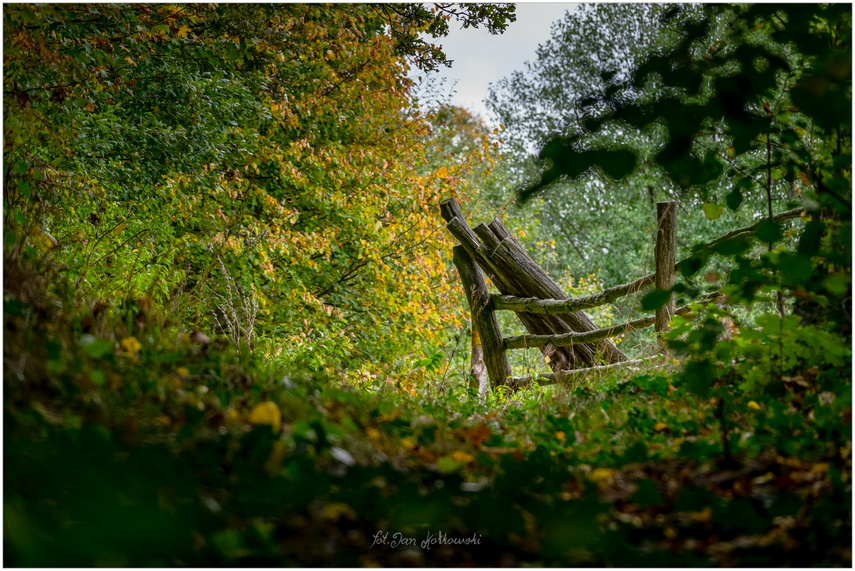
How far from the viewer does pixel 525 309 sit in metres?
4.77

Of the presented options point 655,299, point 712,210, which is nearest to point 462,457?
point 655,299

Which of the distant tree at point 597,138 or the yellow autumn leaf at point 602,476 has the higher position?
the distant tree at point 597,138

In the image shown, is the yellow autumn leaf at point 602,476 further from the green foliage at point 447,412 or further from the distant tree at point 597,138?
the distant tree at point 597,138

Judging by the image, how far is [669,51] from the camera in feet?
6.35

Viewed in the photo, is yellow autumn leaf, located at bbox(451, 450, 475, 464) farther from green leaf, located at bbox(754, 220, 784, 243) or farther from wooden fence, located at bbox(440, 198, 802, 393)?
wooden fence, located at bbox(440, 198, 802, 393)

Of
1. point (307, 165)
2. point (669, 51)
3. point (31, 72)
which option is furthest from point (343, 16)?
point (669, 51)

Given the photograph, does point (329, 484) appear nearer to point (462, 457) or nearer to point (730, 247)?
point (462, 457)

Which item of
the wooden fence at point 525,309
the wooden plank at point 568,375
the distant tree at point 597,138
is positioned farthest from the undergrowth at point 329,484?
the distant tree at point 597,138

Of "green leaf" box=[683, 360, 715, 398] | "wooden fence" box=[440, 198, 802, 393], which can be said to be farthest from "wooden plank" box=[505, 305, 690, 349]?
"green leaf" box=[683, 360, 715, 398]
